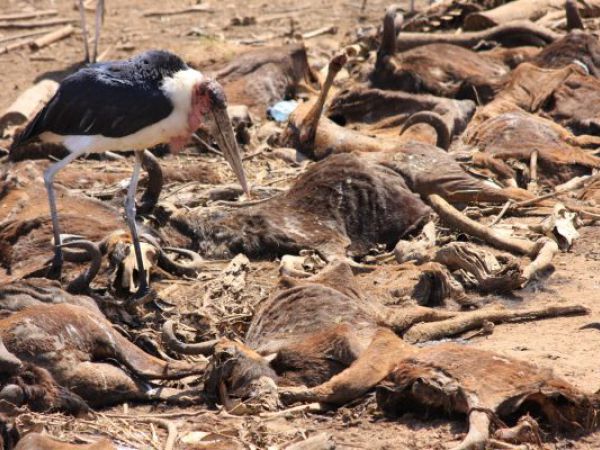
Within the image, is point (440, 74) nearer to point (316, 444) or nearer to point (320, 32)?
point (320, 32)

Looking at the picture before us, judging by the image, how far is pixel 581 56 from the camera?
449 inches

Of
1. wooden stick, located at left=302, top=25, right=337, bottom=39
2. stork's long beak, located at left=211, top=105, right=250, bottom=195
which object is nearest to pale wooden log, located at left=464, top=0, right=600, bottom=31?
wooden stick, located at left=302, top=25, right=337, bottom=39

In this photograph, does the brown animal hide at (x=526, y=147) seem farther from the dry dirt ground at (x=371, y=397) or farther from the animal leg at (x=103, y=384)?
the animal leg at (x=103, y=384)

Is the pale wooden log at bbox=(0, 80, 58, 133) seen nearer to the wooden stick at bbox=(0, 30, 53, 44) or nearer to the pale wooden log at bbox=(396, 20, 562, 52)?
the wooden stick at bbox=(0, 30, 53, 44)

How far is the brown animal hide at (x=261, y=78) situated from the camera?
11234 mm

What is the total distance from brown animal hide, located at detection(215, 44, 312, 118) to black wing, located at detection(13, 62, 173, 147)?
4014 mm

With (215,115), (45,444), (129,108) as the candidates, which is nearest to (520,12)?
(215,115)

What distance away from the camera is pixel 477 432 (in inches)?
187

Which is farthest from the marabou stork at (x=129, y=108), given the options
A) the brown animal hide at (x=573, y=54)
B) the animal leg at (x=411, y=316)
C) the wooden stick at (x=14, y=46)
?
the wooden stick at (x=14, y=46)

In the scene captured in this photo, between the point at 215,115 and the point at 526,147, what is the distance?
10.2ft

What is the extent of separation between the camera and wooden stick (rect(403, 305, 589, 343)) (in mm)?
6156

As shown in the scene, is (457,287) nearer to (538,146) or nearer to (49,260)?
(49,260)

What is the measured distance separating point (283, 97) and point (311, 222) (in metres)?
3.85

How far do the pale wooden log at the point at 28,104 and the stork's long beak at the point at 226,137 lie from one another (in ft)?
12.2
